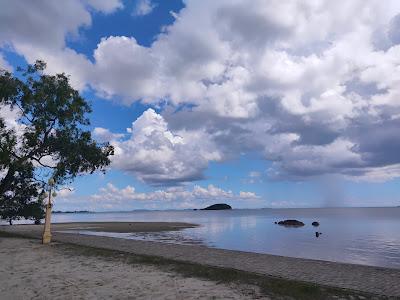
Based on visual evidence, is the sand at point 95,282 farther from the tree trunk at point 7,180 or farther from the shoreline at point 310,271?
the tree trunk at point 7,180

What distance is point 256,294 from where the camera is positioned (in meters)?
11.4

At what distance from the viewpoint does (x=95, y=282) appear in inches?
520

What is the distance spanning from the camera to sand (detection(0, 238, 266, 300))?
1153cm

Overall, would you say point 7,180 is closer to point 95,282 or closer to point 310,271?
point 95,282

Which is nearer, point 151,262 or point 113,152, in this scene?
point 151,262

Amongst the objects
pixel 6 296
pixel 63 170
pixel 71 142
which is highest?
pixel 71 142

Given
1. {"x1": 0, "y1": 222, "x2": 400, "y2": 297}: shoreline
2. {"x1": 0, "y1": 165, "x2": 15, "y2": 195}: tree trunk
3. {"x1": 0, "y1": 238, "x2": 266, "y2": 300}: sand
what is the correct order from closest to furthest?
{"x1": 0, "y1": 238, "x2": 266, "y2": 300}: sand, {"x1": 0, "y1": 222, "x2": 400, "y2": 297}: shoreline, {"x1": 0, "y1": 165, "x2": 15, "y2": 195}: tree trunk

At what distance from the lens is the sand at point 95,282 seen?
11531mm

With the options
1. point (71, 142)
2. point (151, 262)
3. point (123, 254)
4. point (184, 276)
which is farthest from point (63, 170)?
point (184, 276)

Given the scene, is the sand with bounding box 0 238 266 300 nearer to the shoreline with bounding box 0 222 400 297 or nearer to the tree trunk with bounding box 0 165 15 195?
the shoreline with bounding box 0 222 400 297

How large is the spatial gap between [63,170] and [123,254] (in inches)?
484

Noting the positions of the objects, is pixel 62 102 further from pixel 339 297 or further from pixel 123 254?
pixel 339 297

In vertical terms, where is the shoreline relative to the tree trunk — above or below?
below

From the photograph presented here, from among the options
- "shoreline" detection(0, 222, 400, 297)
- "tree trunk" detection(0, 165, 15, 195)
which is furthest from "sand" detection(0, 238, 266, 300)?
"tree trunk" detection(0, 165, 15, 195)
